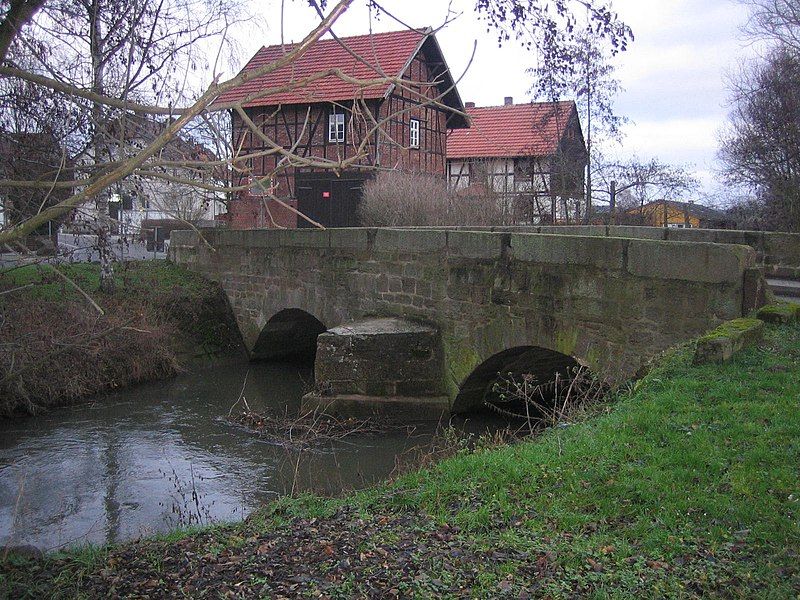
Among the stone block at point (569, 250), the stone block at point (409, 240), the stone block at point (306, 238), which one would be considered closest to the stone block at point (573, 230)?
the stone block at point (409, 240)

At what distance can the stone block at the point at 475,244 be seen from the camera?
8.73 meters

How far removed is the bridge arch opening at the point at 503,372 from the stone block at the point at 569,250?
3.94 ft

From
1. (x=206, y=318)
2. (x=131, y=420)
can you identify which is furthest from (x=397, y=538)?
(x=206, y=318)

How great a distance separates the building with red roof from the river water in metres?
4.81

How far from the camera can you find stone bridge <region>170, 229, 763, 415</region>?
6.70 meters

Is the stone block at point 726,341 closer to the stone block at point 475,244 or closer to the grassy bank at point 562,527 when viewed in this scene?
the grassy bank at point 562,527

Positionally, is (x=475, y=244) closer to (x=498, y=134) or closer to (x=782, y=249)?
(x=782, y=249)

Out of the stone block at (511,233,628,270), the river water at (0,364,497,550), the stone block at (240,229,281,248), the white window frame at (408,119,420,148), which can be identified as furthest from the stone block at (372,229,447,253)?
the white window frame at (408,119,420,148)

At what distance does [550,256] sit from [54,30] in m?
4.75

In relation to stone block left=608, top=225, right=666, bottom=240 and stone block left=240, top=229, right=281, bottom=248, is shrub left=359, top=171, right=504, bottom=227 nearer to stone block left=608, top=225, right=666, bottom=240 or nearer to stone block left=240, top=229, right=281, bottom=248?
stone block left=240, top=229, right=281, bottom=248

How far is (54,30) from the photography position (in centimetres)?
550

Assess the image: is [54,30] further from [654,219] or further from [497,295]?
[654,219]

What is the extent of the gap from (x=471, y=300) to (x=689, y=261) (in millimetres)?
3108

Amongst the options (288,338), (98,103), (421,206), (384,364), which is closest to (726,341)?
(98,103)
